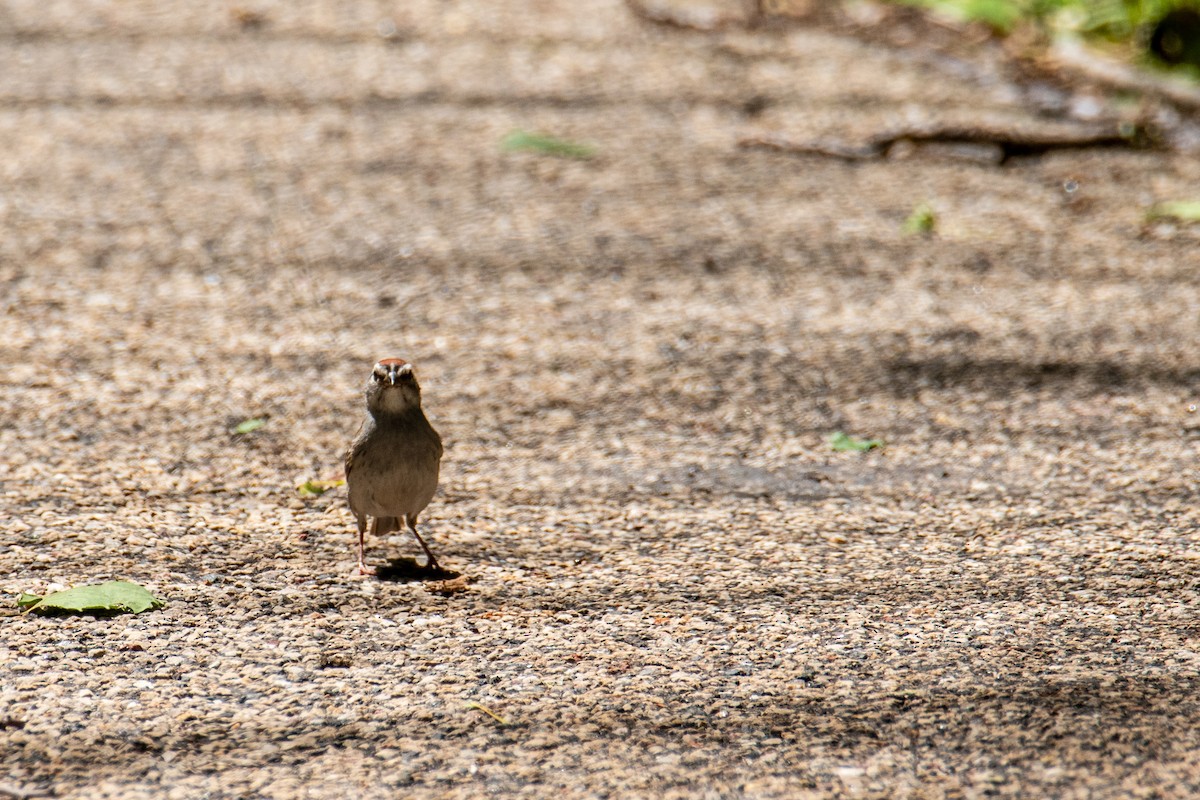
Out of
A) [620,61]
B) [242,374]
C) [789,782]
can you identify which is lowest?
[789,782]

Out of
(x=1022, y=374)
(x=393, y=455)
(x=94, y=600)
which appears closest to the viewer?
(x=94, y=600)

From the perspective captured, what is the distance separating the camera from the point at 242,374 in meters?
4.88

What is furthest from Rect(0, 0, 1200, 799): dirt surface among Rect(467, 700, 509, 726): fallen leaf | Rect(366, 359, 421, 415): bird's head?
Rect(366, 359, 421, 415): bird's head

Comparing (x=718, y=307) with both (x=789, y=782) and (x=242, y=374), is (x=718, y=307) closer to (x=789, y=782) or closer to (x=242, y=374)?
(x=242, y=374)

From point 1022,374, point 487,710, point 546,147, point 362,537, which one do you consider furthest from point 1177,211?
point 487,710

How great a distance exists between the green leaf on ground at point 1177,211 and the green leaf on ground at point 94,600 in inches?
193

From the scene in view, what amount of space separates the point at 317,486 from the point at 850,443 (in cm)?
173

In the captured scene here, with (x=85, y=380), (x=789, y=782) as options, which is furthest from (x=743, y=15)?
(x=789, y=782)

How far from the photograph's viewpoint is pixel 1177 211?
6.46 metres

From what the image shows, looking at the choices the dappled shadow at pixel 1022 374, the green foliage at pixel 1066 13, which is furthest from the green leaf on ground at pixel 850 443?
the green foliage at pixel 1066 13

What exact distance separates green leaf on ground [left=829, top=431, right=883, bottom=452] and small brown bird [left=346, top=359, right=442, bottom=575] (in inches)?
56.5

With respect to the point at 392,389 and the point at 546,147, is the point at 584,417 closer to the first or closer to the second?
the point at 392,389

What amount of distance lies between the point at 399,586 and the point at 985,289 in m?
3.14

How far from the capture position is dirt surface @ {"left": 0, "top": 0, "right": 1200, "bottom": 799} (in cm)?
300
